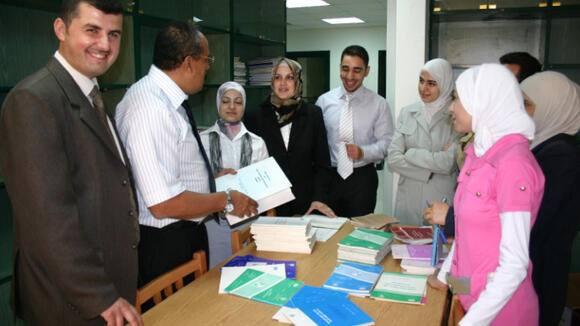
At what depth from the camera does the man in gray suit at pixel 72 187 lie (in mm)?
1225

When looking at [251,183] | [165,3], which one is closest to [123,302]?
[251,183]

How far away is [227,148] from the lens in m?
2.73

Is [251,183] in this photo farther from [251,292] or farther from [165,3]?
[165,3]

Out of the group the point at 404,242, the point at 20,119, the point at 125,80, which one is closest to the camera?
the point at 20,119

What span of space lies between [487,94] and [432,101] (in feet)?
5.08

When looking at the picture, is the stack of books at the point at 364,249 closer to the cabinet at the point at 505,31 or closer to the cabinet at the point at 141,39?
the cabinet at the point at 141,39

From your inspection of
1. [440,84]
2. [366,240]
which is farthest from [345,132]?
[366,240]

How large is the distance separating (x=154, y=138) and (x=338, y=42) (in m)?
10.2

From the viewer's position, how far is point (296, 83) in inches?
115

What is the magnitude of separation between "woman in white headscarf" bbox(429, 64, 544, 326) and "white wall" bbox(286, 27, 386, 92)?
945 centimetres

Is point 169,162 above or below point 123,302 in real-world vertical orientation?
above

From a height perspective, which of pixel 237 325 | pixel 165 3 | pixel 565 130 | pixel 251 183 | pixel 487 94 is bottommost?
pixel 237 325

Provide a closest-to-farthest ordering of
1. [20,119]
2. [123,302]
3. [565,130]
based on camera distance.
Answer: [20,119] → [123,302] → [565,130]

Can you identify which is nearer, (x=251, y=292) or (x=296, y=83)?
(x=251, y=292)
